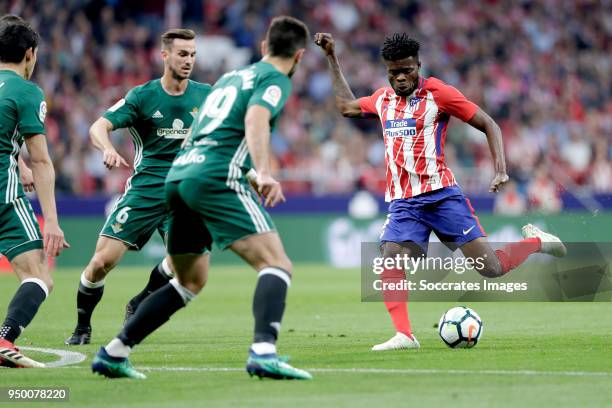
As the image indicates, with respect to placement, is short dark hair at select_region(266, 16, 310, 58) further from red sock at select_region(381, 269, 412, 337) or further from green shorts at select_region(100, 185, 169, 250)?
green shorts at select_region(100, 185, 169, 250)

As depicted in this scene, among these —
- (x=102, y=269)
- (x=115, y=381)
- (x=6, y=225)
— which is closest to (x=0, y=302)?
(x=102, y=269)

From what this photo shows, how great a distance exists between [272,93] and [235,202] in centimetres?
73

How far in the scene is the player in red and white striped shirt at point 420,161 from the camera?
9891mm

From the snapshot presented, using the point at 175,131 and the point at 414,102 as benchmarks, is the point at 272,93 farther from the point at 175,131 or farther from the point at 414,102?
the point at 175,131

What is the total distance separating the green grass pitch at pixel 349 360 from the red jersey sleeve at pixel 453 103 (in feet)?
6.57

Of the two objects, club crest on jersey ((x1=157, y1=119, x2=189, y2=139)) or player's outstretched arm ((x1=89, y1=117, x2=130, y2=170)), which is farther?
club crest on jersey ((x1=157, y1=119, x2=189, y2=139))

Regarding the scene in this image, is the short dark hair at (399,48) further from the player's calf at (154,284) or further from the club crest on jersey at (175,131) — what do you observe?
the player's calf at (154,284)

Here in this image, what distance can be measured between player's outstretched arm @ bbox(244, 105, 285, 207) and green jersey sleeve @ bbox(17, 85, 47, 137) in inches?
74.5

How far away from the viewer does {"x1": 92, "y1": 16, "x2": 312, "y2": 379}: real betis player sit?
7.16 meters

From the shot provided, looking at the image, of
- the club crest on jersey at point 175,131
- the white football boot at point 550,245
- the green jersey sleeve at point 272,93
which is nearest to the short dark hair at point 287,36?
the green jersey sleeve at point 272,93

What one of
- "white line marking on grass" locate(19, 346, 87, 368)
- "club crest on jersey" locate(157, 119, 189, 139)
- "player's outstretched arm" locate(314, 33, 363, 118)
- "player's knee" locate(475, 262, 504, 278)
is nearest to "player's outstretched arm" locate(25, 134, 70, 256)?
"white line marking on grass" locate(19, 346, 87, 368)

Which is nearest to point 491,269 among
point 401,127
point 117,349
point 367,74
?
point 401,127

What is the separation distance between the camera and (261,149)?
7.02 metres

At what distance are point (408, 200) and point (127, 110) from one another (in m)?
2.62
